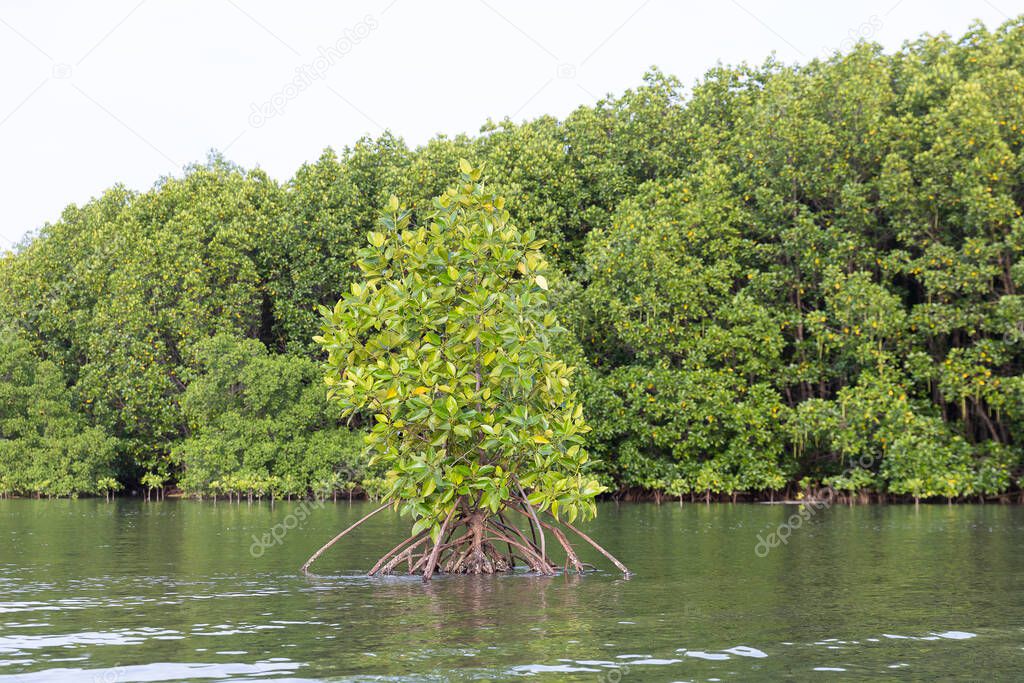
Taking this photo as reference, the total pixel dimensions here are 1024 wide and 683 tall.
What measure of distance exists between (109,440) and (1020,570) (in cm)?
4613

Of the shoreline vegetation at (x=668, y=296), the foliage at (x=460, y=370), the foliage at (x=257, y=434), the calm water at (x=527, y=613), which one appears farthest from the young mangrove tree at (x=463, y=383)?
the foliage at (x=257, y=434)

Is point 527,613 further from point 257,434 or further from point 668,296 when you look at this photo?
point 257,434

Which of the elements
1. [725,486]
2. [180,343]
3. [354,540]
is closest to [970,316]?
[725,486]

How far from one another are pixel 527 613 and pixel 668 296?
36.1 meters

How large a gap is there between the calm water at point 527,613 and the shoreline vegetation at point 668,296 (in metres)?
18.1

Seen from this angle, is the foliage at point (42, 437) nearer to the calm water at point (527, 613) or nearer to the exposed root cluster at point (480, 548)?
Answer: the calm water at point (527, 613)

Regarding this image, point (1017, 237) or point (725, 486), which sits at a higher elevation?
point (1017, 237)

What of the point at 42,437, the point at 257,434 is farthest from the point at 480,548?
the point at 42,437

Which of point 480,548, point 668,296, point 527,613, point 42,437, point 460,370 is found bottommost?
point 527,613

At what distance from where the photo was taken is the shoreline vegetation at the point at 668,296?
161 feet

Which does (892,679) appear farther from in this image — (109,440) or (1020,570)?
(109,440)

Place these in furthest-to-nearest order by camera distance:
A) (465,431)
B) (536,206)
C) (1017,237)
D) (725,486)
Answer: (536,206) → (725,486) → (1017,237) → (465,431)

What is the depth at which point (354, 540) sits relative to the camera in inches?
1278

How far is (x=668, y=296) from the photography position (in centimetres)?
5244
